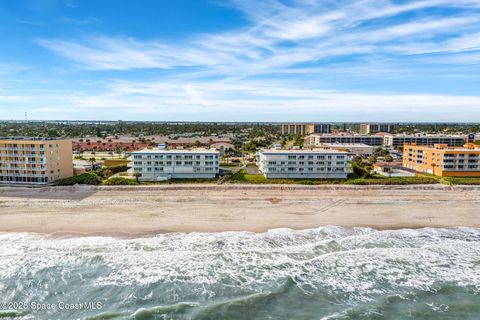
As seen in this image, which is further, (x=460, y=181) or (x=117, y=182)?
(x=460, y=181)

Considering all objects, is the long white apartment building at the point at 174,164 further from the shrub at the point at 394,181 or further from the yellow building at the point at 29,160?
the shrub at the point at 394,181

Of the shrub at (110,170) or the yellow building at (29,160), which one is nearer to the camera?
the yellow building at (29,160)

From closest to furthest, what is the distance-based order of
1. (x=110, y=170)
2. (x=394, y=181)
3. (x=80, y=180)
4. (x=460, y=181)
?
(x=80, y=180)
(x=394, y=181)
(x=460, y=181)
(x=110, y=170)

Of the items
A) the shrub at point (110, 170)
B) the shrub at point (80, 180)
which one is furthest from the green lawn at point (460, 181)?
the shrub at point (110, 170)

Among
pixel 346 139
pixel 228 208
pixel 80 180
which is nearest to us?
pixel 228 208

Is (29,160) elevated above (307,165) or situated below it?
above

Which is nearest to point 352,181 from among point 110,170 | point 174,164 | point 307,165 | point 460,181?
point 307,165

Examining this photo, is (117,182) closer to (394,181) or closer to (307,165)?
(307,165)
